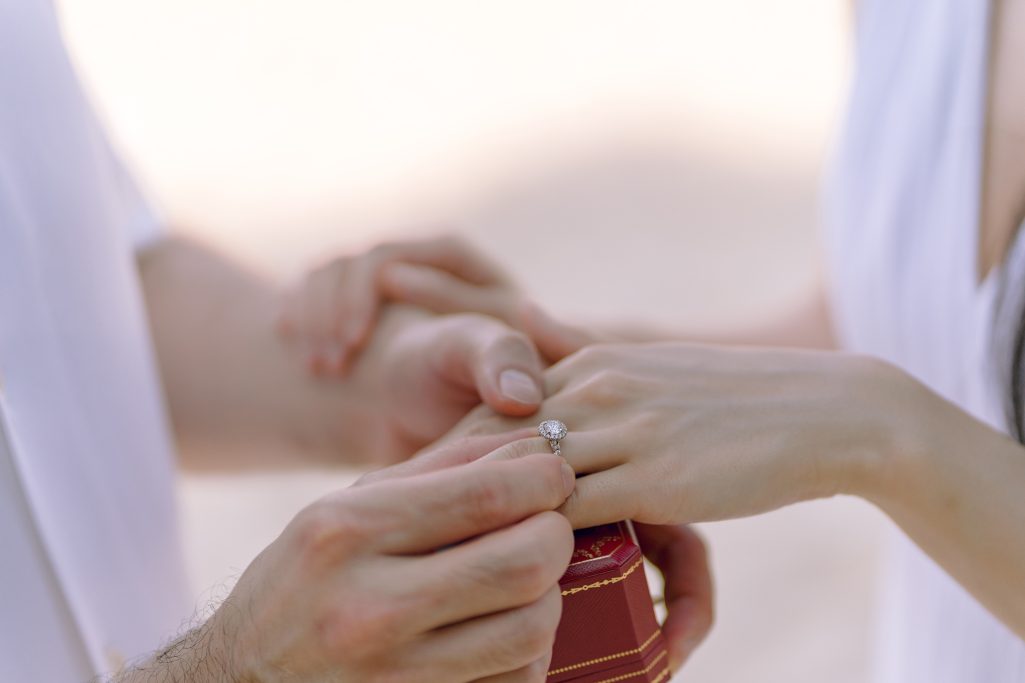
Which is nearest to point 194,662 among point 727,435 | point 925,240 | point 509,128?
point 727,435

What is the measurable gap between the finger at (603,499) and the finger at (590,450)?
1cm

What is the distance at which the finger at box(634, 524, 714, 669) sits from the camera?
73 centimetres

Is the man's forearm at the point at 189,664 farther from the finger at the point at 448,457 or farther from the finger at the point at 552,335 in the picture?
the finger at the point at 552,335

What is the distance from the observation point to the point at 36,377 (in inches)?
29.7

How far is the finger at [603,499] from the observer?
24.8 inches

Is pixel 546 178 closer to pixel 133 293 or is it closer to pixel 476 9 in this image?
pixel 476 9

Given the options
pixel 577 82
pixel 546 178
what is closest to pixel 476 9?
pixel 577 82

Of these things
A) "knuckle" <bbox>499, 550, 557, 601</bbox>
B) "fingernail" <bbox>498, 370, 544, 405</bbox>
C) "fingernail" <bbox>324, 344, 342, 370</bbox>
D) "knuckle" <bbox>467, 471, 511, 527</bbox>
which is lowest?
"fingernail" <bbox>324, 344, 342, 370</bbox>

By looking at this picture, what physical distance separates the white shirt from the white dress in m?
0.65

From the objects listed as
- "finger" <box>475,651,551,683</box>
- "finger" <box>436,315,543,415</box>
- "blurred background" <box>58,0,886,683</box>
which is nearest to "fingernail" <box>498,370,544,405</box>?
"finger" <box>436,315,543,415</box>

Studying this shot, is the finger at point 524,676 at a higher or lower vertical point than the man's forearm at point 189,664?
lower

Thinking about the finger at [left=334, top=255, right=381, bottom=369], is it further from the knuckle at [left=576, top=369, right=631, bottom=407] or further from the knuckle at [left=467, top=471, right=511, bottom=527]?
the knuckle at [left=467, top=471, right=511, bottom=527]

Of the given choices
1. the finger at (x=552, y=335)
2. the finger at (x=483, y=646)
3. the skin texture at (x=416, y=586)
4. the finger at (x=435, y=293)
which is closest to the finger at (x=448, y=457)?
the skin texture at (x=416, y=586)

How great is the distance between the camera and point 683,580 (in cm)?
76
